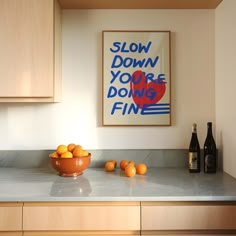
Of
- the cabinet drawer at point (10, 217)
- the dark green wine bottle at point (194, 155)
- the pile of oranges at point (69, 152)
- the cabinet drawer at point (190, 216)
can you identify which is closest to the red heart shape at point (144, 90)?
the dark green wine bottle at point (194, 155)

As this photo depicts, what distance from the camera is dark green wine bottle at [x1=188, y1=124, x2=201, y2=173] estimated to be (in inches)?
75.5

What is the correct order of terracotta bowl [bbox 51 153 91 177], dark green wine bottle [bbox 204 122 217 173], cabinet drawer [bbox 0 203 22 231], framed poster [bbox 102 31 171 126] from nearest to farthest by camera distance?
cabinet drawer [bbox 0 203 22 231]
terracotta bowl [bbox 51 153 91 177]
dark green wine bottle [bbox 204 122 217 173]
framed poster [bbox 102 31 171 126]

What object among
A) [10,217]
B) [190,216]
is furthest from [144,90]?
[10,217]

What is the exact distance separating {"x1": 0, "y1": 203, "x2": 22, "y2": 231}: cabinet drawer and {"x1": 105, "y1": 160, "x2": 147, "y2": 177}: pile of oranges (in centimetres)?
67

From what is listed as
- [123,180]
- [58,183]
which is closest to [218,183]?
[123,180]

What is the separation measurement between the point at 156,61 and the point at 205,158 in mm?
756

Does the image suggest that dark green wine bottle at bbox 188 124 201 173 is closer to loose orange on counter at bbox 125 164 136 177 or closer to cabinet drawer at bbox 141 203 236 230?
loose orange on counter at bbox 125 164 136 177

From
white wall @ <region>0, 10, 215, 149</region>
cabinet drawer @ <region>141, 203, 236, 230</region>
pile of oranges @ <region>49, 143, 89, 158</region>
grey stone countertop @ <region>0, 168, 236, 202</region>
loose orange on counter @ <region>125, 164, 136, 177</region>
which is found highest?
white wall @ <region>0, 10, 215, 149</region>

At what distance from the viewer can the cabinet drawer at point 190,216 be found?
4.51ft

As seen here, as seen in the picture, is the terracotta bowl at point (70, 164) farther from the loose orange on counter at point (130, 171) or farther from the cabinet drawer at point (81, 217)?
the cabinet drawer at point (81, 217)

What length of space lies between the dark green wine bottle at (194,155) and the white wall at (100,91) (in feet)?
0.32

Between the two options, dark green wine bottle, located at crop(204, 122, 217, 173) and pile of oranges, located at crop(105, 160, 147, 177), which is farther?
dark green wine bottle, located at crop(204, 122, 217, 173)

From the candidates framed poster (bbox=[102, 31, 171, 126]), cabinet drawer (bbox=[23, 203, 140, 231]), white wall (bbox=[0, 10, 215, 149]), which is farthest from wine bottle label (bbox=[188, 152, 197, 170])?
cabinet drawer (bbox=[23, 203, 140, 231])

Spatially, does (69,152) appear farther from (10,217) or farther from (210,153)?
(210,153)
